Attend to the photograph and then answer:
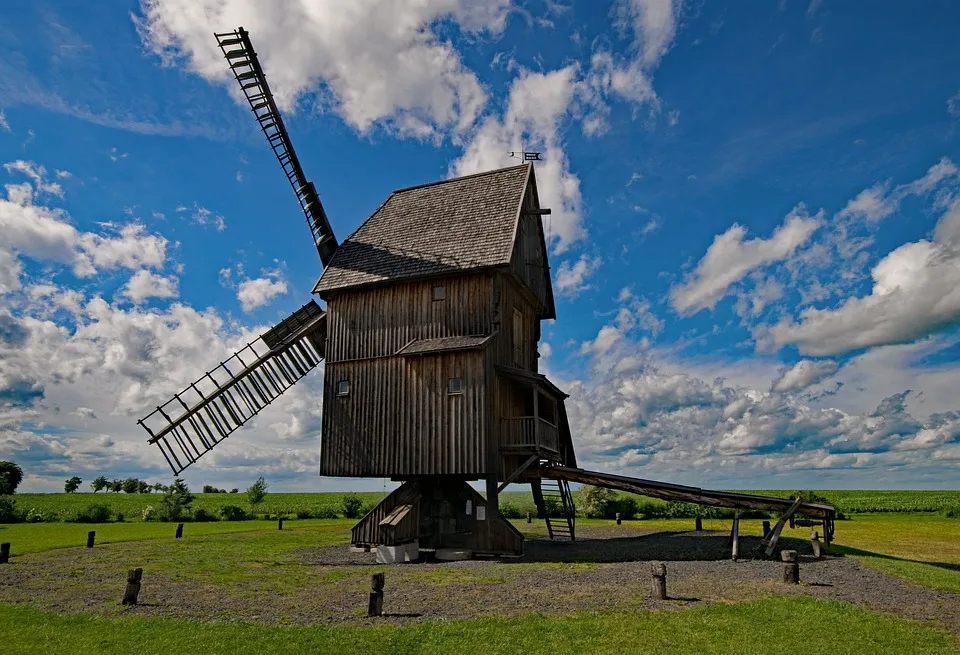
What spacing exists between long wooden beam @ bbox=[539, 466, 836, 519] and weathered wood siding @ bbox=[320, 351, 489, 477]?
4.43 m

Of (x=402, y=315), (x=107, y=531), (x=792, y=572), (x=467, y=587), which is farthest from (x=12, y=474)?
(x=792, y=572)

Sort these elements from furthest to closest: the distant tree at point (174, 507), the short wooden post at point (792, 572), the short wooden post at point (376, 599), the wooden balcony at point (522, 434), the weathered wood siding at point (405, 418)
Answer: the distant tree at point (174, 507), the wooden balcony at point (522, 434), the weathered wood siding at point (405, 418), the short wooden post at point (792, 572), the short wooden post at point (376, 599)

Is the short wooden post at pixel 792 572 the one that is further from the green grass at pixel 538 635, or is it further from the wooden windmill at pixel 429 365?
the wooden windmill at pixel 429 365

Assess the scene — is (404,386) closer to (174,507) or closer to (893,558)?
(893,558)

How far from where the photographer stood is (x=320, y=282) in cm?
2470

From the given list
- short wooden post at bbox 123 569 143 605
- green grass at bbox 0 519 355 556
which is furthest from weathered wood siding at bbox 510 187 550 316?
short wooden post at bbox 123 569 143 605

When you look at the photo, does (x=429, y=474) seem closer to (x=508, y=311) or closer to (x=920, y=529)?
(x=508, y=311)

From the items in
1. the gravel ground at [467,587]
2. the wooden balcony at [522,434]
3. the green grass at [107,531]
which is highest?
the wooden balcony at [522,434]

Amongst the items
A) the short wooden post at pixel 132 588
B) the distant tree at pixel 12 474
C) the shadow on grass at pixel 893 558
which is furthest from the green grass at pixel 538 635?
the distant tree at pixel 12 474

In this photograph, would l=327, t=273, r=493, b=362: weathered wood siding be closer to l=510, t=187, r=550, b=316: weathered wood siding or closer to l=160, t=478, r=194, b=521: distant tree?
l=510, t=187, r=550, b=316: weathered wood siding

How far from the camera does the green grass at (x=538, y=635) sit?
398 inches

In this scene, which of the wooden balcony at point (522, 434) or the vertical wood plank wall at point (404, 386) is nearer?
the vertical wood plank wall at point (404, 386)

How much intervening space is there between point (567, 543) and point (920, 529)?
24.4 m

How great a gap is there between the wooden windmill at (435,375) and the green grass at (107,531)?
728cm
